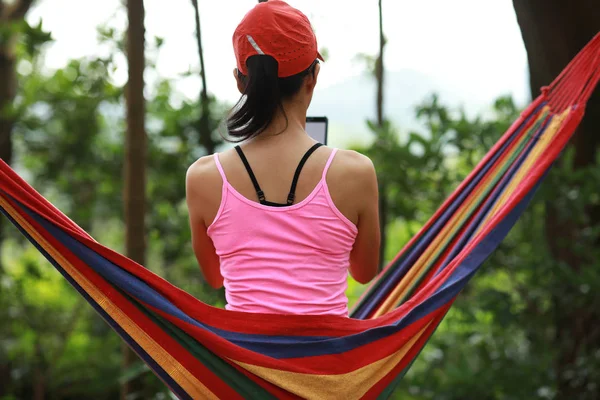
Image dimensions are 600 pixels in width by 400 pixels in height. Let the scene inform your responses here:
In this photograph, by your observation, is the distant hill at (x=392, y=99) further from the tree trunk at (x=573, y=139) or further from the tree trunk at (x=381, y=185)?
the tree trunk at (x=573, y=139)

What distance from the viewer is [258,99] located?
1303 millimetres

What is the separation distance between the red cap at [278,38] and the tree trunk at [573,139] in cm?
136

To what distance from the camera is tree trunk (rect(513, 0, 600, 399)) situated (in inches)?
96.0

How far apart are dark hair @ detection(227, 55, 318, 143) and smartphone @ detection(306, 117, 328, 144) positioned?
237mm

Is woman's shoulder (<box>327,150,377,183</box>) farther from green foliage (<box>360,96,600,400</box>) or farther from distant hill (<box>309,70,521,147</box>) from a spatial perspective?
green foliage (<box>360,96,600,400</box>)

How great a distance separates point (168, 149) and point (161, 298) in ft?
6.88

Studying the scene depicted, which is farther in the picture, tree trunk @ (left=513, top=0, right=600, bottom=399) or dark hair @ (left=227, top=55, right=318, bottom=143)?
Answer: tree trunk @ (left=513, top=0, right=600, bottom=399)

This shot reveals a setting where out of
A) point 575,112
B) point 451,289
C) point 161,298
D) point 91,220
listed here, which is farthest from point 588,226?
point 91,220

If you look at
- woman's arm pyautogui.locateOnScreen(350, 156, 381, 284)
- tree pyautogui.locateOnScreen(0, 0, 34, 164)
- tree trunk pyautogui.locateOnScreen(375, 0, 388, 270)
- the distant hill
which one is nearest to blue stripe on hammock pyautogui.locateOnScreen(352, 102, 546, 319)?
woman's arm pyautogui.locateOnScreen(350, 156, 381, 284)

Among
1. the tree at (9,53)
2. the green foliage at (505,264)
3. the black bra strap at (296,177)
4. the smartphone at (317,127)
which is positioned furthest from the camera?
the tree at (9,53)

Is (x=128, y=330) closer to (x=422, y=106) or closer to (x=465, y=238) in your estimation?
(x=465, y=238)

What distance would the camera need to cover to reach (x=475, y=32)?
3271 mm

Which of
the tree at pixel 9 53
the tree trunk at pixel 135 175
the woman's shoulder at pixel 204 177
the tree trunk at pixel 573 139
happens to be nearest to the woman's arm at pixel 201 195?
the woman's shoulder at pixel 204 177

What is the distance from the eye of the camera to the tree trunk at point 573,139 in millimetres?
2438
